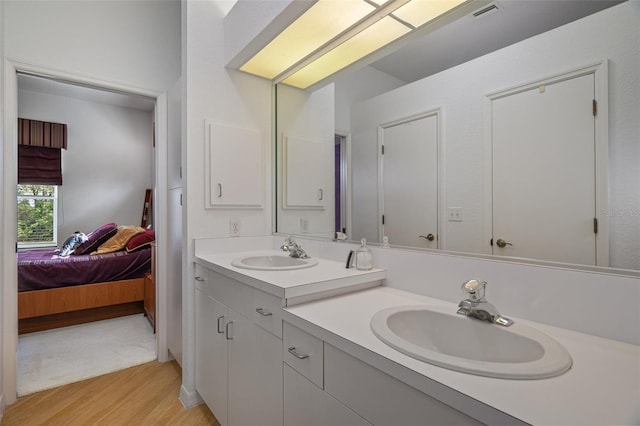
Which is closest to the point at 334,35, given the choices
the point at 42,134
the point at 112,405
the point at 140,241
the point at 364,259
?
the point at 364,259

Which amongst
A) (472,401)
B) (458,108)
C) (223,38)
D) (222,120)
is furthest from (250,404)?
(223,38)

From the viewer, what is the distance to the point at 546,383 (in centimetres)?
58

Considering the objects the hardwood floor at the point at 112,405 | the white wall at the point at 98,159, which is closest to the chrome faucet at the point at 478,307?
the hardwood floor at the point at 112,405

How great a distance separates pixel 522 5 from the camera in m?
1.00

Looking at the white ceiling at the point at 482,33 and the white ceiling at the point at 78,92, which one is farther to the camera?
the white ceiling at the point at 78,92

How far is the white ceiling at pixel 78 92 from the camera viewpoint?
4.05 metres

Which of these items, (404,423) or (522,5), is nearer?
(404,423)

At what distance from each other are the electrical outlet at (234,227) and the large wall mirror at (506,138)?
730 millimetres

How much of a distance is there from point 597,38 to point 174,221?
2378mm

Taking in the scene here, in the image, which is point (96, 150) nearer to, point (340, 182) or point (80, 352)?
point (80, 352)

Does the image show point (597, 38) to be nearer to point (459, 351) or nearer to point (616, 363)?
point (616, 363)

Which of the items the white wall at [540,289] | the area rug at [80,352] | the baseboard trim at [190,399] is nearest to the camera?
the white wall at [540,289]

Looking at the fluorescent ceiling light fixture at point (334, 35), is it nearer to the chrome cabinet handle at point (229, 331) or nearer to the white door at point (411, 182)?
the white door at point (411, 182)

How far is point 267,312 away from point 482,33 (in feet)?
4.21
